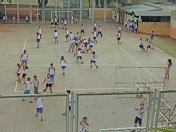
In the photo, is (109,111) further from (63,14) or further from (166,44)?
(63,14)

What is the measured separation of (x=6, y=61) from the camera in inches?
797

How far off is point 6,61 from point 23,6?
24.9 m

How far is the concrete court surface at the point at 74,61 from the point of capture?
15509 mm

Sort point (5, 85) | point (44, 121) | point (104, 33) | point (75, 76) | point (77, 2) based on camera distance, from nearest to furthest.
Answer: point (44, 121) < point (5, 85) < point (75, 76) < point (104, 33) < point (77, 2)

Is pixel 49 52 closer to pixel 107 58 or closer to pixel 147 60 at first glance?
pixel 107 58

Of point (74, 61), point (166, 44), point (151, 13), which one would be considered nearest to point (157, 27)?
point (151, 13)

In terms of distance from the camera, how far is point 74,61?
20.7 meters

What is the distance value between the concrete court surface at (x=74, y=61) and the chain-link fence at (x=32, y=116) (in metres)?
0.18

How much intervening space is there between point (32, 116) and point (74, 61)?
10.1 metres

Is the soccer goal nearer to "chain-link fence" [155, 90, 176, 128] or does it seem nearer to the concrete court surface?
the concrete court surface

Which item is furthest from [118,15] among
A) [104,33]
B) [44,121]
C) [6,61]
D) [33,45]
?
[44,121]

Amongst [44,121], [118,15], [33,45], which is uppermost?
[118,15]

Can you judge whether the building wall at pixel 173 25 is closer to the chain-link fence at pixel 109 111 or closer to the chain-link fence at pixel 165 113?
the chain-link fence at pixel 165 113

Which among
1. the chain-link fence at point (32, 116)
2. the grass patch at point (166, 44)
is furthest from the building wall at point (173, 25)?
the chain-link fence at point (32, 116)
